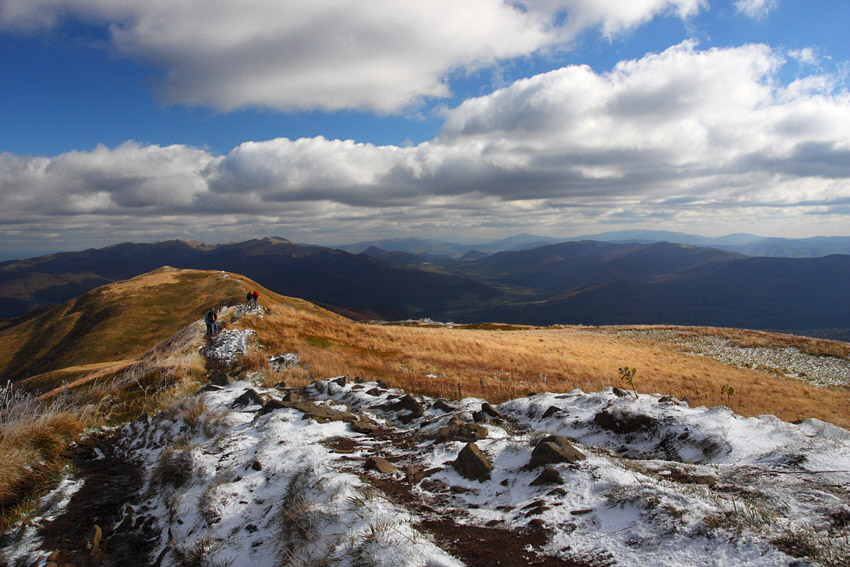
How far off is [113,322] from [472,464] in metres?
130

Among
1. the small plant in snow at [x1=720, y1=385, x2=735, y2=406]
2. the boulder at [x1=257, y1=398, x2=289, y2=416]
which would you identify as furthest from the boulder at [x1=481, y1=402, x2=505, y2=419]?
the small plant in snow at [x1=720, y1=385, x2=735, y2=406]

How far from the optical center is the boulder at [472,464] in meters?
6.05

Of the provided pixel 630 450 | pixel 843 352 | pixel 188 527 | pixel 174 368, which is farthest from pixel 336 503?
pixel 843 352

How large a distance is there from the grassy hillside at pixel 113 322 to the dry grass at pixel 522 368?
63646mm

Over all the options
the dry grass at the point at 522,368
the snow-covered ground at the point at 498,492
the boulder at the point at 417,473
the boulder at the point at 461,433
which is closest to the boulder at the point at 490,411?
the snow-covered ground at the point at 498,492

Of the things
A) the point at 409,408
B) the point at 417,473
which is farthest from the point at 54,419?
the point at 417,473

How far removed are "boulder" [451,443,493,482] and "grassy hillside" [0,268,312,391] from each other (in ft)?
277

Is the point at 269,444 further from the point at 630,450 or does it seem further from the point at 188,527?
the point at 630,450

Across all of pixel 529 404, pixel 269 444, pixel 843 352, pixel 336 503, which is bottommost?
pixel 843 352

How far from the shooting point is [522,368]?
24125 millimetres

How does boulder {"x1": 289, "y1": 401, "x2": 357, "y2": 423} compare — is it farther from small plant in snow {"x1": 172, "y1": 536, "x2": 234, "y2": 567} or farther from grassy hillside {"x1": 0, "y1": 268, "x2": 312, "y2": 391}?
grassy hillside {"x1": 0, "y1": 268, "x2": 312, "y2": 391}

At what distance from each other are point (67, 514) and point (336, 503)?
516 centimetres

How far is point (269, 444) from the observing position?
7910mm

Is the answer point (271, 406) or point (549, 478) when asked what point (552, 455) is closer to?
point (549, 478)
